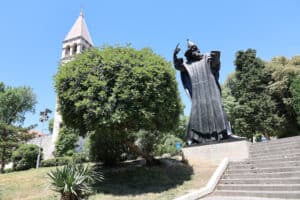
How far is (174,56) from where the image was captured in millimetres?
11570

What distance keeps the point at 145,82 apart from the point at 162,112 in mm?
1431

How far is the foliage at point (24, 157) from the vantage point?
A: 62.6 feet

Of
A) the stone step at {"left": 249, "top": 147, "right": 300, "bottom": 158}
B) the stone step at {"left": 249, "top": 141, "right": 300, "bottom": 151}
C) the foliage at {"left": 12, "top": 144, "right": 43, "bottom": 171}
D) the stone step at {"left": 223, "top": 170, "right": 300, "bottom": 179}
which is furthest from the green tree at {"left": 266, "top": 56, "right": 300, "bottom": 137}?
the foliage at {"left": 12, "top": 144, "right": 43, "bottom": 171}

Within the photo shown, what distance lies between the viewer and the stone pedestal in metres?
9.23

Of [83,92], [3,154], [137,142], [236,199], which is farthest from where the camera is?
[3,154]

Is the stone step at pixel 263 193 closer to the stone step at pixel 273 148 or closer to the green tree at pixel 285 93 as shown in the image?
the stone step at pixel 273 148

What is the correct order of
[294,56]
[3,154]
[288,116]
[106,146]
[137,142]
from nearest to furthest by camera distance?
[106,146] < [137,142] < [3,154] < [288,116] < [294,56]

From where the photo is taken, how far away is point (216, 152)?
9.66 meters

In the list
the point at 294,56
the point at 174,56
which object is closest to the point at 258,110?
the point at 294,56

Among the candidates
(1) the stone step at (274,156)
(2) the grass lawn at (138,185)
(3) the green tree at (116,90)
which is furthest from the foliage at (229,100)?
(3) the green tree at (116,90)

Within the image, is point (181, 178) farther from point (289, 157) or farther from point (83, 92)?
point (83, 92)

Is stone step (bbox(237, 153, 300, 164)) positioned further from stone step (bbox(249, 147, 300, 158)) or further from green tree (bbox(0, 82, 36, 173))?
green tree (bbox(0, 82, 36, 173))

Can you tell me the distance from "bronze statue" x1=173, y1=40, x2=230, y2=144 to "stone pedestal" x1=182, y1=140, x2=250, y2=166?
0.47m

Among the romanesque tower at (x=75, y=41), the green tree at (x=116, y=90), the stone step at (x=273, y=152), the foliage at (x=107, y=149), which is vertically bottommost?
the stone step at (x=273, y=152)
